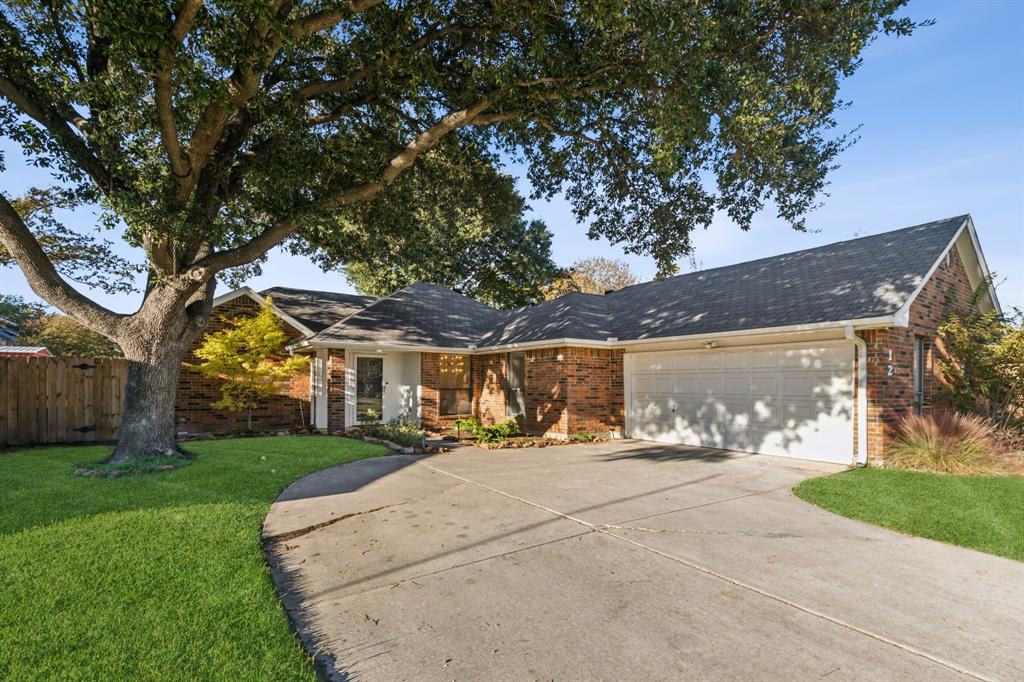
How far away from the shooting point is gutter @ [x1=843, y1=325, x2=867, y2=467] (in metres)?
8.84

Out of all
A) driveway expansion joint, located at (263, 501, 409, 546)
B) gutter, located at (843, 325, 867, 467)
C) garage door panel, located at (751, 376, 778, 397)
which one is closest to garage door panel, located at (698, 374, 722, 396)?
garage door panel, located at (751, 376, 778, 397)

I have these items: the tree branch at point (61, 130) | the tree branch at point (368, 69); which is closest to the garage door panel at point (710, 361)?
the tree branch at point (368, 69)

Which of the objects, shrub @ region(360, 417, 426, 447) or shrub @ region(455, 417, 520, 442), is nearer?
shrub @ region(360, 417, 426, 447)

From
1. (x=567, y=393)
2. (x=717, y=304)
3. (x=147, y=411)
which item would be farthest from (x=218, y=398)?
(x=717, y=304)

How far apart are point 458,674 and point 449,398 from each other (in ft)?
42.3

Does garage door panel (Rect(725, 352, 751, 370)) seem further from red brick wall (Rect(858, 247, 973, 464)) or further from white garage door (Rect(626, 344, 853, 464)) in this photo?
red brick wall (Rect(858, 247, 973, 464))

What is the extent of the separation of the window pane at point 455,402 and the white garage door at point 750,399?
5405mm

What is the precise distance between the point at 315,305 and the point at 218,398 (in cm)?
452

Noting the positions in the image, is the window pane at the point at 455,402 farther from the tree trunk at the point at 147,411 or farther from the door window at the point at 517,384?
the tree trunk at the point at 147,411

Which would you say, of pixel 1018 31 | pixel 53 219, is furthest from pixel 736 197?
pixel 53 219

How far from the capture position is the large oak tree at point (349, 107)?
650 cm

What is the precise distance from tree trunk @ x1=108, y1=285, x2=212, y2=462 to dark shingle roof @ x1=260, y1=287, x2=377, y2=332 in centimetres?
598

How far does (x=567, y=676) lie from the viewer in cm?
276

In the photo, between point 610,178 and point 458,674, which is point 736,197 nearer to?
point 610,178
